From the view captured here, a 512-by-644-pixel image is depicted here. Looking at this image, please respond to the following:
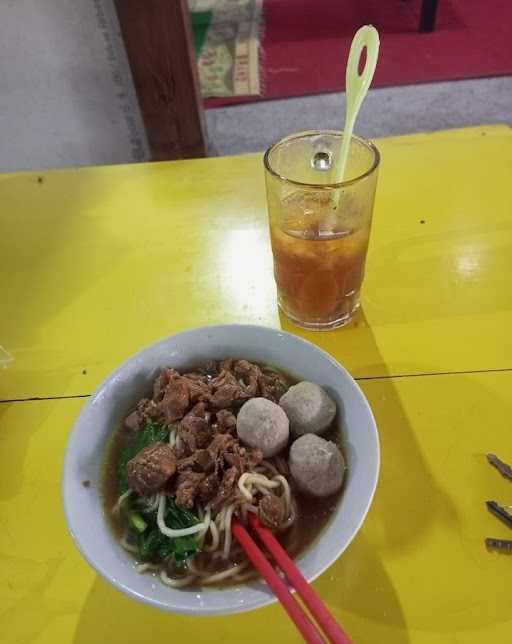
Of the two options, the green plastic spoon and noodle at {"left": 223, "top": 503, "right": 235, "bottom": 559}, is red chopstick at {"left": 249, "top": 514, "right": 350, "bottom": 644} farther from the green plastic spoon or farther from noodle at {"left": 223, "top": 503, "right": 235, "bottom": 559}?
the green plastic spoon

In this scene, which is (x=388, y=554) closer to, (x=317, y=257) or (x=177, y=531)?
(x=177, y=531)

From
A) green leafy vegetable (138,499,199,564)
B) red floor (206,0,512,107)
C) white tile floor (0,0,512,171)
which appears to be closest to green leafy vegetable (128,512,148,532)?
green leafy vegetable (138,499,199,564)

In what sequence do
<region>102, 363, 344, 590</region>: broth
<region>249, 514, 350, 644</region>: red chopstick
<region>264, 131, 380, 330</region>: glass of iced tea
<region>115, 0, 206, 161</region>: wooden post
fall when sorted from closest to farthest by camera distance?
<region>249, 514, 350, 644</region>: red chopstick < <region>102, 363, 344, 590</region>: broth < <region>264, 131, 380, 330</region>: glass of iced tea < <region>115, 0, 206, 161</region>: wooden post

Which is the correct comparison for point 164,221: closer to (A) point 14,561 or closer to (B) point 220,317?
(B) point 220,317

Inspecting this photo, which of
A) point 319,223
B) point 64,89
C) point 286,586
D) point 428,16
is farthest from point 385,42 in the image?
point 286,586

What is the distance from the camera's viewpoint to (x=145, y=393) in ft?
2.55

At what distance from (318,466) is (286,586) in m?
0.14

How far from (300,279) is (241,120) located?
2283mm

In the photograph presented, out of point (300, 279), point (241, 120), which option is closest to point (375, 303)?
point (300, 279)

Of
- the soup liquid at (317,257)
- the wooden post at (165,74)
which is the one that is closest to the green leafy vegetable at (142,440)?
the soup liquid at (317,257)

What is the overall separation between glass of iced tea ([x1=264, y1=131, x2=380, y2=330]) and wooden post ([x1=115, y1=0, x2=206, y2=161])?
107 cm

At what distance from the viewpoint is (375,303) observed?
1.02 meters

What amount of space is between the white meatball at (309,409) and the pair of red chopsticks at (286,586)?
0.43ft

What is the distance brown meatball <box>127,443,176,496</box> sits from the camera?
66 cm
